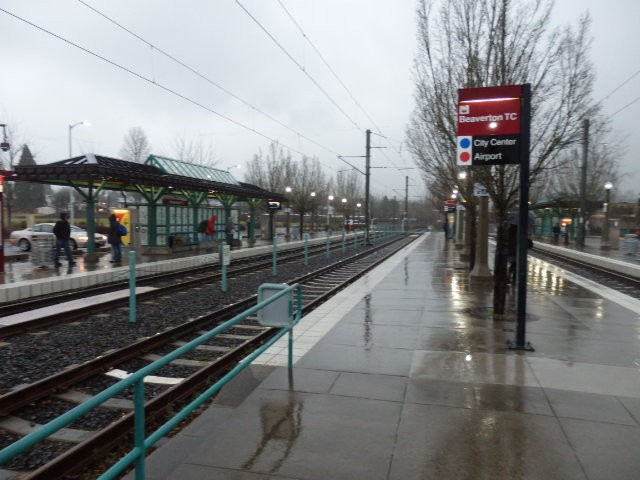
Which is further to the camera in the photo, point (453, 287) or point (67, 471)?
point (453, 287)

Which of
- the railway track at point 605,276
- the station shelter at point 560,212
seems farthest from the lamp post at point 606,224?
the railway track at point 605,276

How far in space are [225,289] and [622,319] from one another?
8.53m

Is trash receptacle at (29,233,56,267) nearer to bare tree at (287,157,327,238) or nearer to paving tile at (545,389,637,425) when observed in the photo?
paving tile at (545,389,637,425)

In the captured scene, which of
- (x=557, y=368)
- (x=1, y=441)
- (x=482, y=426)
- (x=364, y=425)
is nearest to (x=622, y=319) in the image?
(x=557, y=368)

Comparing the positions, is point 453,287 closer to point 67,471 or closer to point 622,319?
point 622,319

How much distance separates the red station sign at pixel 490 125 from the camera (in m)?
6.59

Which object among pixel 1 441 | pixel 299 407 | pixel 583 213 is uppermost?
pixel 583 213

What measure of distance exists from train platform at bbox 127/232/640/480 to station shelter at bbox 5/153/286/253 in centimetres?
1356

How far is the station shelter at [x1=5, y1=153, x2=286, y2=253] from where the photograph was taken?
17688 millimetres

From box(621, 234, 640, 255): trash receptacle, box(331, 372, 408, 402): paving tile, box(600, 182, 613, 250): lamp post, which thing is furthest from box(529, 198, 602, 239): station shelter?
box(331, 372, 408, 402): paving tile

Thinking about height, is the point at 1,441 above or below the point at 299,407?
below

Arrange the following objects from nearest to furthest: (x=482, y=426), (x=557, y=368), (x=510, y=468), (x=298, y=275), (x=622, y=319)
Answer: (x=510, y=468)
(x=482, y=426)
(x=557, y=368)
(x=622, y=319)
(x=298, y=275)

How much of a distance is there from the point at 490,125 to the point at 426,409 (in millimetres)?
4194

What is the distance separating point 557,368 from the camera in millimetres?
5562
